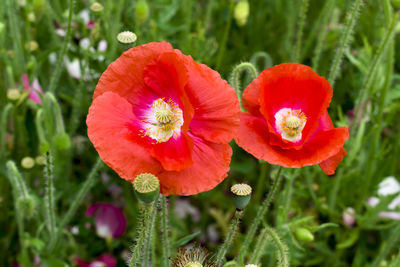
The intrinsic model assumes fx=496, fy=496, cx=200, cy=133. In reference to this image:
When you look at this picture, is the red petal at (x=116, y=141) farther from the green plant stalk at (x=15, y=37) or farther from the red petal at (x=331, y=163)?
the green plant stalk at (x=15, y=37)

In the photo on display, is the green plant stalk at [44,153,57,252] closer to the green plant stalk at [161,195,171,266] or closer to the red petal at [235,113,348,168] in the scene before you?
the green plant stalk at [161,195,171,266]

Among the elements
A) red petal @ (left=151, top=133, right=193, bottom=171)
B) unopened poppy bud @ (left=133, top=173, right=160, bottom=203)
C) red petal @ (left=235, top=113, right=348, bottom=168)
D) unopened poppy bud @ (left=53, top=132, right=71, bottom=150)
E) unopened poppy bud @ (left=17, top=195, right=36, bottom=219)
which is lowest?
unopened poppy bud @ (left=17, top=195, right=36, bottom=219)

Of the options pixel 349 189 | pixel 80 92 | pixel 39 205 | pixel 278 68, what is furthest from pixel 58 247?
pixel 349 189

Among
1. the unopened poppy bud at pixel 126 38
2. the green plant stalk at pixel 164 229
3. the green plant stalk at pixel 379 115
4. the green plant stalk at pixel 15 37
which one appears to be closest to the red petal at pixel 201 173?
the green plant stalk at pixel 164 229

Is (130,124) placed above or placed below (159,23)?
below

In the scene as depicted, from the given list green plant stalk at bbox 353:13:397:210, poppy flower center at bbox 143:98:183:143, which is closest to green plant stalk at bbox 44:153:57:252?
poppy flower center at bbox 143:98:183:143

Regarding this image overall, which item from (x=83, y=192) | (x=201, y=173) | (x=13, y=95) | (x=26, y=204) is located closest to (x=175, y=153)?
(x=201, y=173)

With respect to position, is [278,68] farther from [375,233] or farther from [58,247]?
[375,233]
